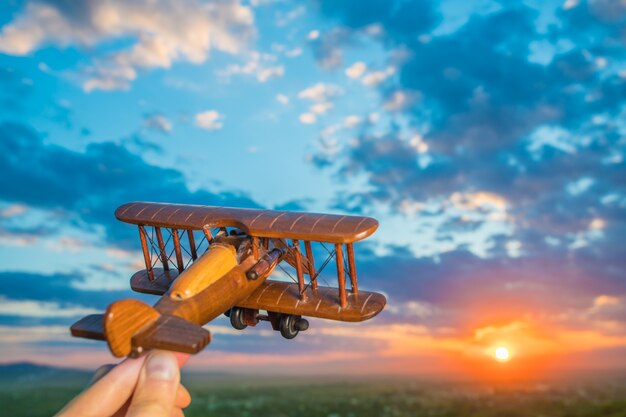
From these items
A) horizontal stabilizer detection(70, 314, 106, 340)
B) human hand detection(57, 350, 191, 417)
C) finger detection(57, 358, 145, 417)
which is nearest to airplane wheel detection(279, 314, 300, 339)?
horizontal stabilizer detection(70, 314, 106, 340)

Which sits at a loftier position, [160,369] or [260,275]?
[260,275]

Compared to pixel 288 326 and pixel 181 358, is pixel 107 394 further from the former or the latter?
pixel 288 326

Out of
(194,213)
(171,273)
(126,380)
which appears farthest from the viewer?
(171,273)

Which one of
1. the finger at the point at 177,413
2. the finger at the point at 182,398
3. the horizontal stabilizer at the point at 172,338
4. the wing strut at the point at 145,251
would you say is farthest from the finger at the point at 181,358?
the wing strut at the point at 145,251

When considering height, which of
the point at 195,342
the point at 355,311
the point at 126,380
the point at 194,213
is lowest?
the point at 126,380

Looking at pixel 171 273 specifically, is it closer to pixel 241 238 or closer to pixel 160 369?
pixel 241 238

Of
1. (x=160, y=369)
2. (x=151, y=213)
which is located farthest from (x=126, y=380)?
(x=151, y=213)

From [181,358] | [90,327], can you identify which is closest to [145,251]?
[90,327]

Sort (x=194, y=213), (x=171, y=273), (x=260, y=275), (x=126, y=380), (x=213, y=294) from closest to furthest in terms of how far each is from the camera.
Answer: (x=126, y=380), (x=213, y=294), (x=260, y=275), (x=194, y=213), (x=171, y=273)
